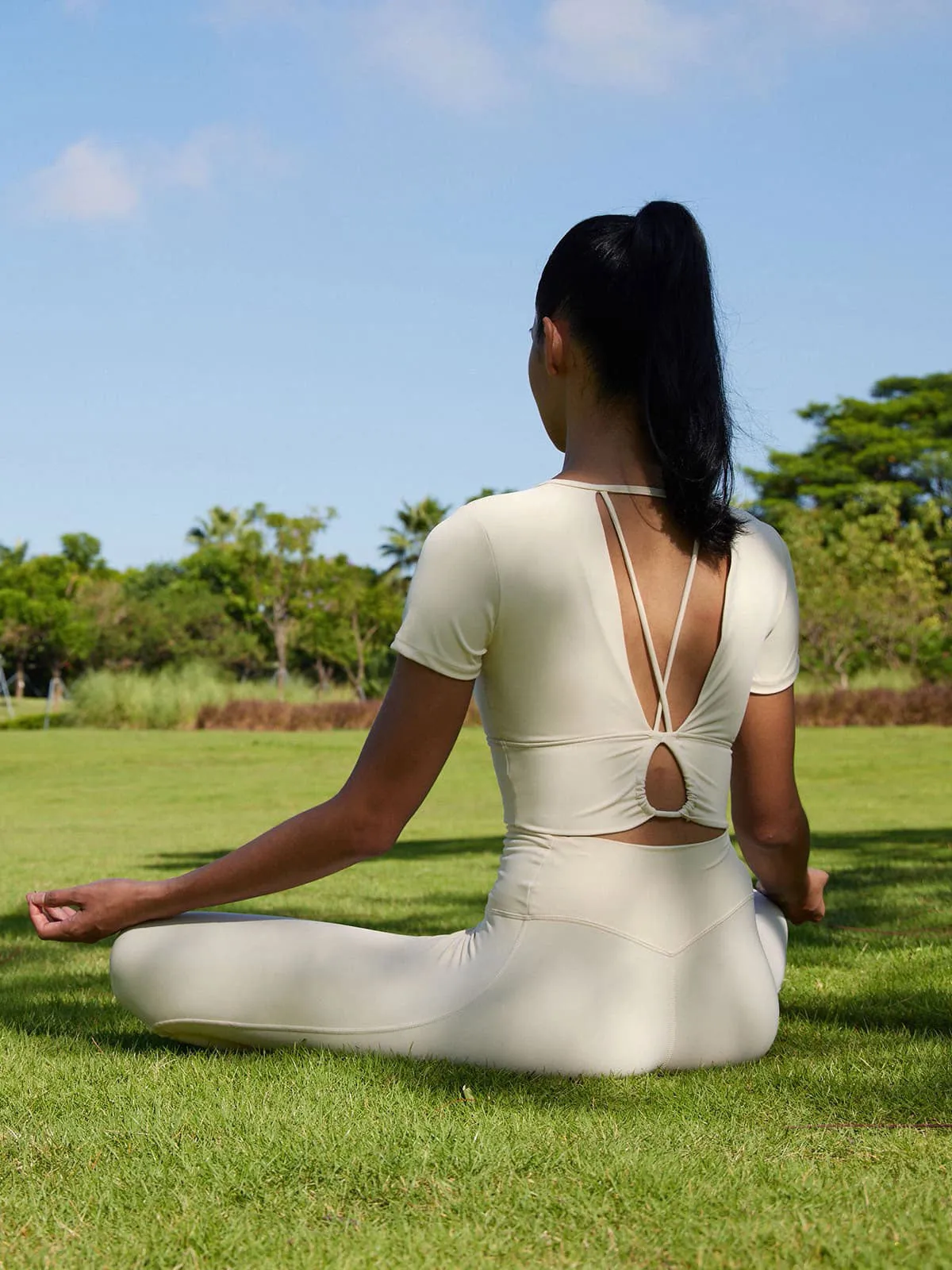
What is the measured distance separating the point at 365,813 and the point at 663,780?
55 cm

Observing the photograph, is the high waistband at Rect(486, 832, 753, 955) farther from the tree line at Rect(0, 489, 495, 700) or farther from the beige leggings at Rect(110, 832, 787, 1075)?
the tree line at Rect(0, 489, 495, 700)

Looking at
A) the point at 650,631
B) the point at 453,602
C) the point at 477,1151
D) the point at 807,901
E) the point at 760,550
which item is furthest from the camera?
the point at 807,901

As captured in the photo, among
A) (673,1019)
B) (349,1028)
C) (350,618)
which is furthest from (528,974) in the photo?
(350,618)

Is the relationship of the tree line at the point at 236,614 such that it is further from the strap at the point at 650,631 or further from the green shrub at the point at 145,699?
the strap at the point at 650,631

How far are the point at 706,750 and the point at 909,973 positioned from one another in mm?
1866

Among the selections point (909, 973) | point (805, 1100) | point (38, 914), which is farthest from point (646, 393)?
point (909, 973)

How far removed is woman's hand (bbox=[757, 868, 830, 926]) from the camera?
2.86 meters

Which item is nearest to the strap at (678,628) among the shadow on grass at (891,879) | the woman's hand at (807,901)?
the woman's hand at (807,901)

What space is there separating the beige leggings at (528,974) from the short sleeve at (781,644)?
35cm

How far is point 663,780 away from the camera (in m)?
2.46

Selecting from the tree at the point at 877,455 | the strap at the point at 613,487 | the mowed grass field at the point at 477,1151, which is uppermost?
the tree at the point at 877,455

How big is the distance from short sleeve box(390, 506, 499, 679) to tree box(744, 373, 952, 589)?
5336cm

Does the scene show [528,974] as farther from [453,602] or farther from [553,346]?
[553,346]

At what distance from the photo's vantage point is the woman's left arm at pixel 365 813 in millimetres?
2408
